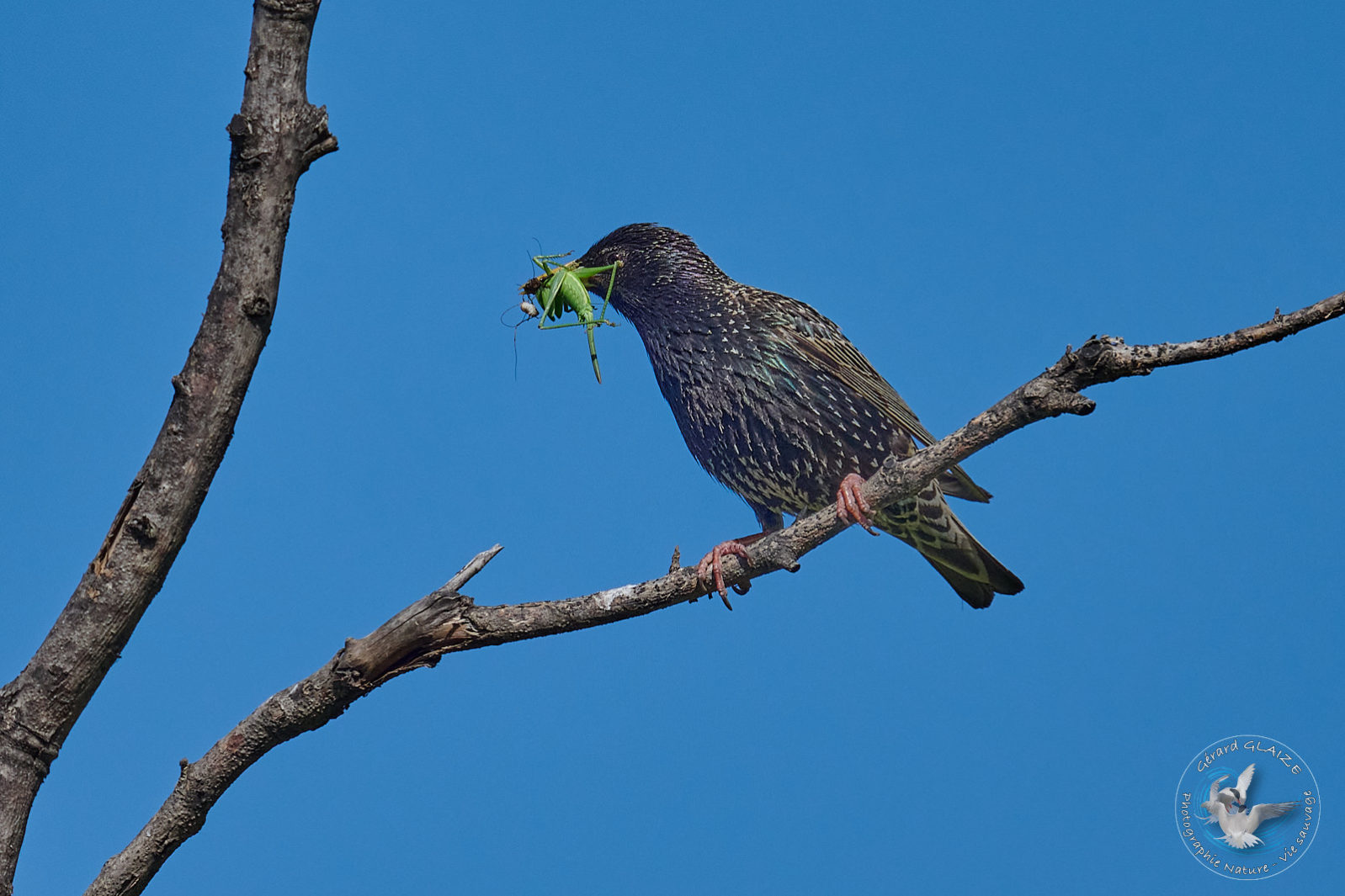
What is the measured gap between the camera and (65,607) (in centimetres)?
323

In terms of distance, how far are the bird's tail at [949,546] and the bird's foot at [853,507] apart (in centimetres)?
38

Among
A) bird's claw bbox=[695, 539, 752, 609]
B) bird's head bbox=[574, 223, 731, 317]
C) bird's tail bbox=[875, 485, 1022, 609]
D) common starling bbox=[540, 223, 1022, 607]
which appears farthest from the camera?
bird's head bbox=[574, 223, 731, 317]

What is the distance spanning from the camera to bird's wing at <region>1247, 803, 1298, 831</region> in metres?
4.70

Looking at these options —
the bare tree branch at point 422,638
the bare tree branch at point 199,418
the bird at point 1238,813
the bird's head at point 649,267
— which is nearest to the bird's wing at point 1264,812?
the bird at point 1238,813

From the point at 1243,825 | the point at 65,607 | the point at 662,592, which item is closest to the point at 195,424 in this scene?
the point at 65,607

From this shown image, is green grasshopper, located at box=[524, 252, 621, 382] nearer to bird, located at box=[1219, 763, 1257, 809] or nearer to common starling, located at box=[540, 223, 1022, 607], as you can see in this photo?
common starling, located at box=[540, 223, 1022, 607]

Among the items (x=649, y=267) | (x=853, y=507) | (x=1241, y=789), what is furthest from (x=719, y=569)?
(x=1241, y=789)

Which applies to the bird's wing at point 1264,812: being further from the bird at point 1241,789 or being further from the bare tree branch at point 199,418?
the bare tree branch at point 199,418

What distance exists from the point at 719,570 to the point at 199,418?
5.21 ft

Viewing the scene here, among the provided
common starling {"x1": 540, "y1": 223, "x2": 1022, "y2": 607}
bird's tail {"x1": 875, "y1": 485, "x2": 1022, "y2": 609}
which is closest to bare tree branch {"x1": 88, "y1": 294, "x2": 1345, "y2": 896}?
common starling {"x1": 540, "y1": 223, "x2": 1022, "y2": 607}

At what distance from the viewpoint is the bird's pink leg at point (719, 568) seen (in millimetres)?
3690

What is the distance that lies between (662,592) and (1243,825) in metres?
2.79

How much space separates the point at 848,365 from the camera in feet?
14.6

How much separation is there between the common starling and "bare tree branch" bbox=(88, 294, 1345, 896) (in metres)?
0.50
